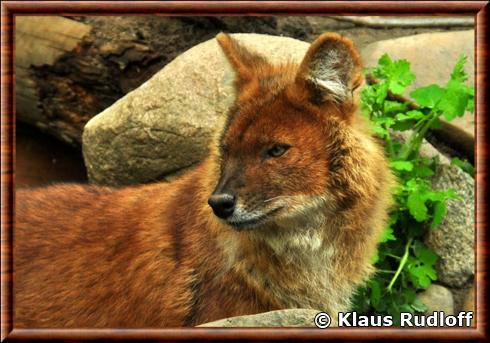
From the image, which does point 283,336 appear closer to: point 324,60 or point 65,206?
point 324,60

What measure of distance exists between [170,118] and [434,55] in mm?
2650

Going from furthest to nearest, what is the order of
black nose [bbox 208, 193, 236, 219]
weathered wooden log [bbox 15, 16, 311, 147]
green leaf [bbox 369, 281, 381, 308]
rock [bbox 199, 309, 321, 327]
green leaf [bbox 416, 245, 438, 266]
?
1. weathered wooden log [bbox 15, 16, 311, 147]
2. green leaf [bbox 416, 245, 438, 266]
3. green leaf [bbox 369, 281, 381, 308]
4. black nose [bbox 208, 193, 236, 219]
5. rock [bbox 199, 309, 321, 327]

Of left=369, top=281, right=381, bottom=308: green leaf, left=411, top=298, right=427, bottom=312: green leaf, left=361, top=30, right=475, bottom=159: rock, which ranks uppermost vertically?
left=361, top=30, right=475, bottom=159: rock

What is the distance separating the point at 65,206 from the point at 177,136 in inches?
62.3

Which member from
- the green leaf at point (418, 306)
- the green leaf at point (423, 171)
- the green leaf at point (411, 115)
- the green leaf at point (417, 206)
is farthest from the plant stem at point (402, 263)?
the green leaf at point (411, 115)

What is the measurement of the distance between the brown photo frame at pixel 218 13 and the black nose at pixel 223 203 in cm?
64

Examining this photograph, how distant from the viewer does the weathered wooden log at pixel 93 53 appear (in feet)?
26.7

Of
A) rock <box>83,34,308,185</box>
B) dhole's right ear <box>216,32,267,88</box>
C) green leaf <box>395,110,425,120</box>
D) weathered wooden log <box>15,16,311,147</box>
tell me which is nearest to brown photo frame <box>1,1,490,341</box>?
dhole's right ear <box>216,32,267,88</box>

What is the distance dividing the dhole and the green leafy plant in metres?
1.19

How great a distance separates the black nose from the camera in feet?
15.3

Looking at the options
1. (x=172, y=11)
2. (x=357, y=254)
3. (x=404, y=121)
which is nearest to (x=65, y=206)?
(x=172, y=11)

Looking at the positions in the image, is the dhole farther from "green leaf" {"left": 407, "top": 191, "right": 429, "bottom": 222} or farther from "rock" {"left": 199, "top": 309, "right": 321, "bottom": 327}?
"green leaf" {"left": 407, "top": 191, "right": 429, "bottom": 222}

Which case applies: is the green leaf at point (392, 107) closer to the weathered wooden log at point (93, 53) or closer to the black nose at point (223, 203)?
the weathered wooden log at point (93, 53)

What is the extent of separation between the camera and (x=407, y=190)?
6535mm
